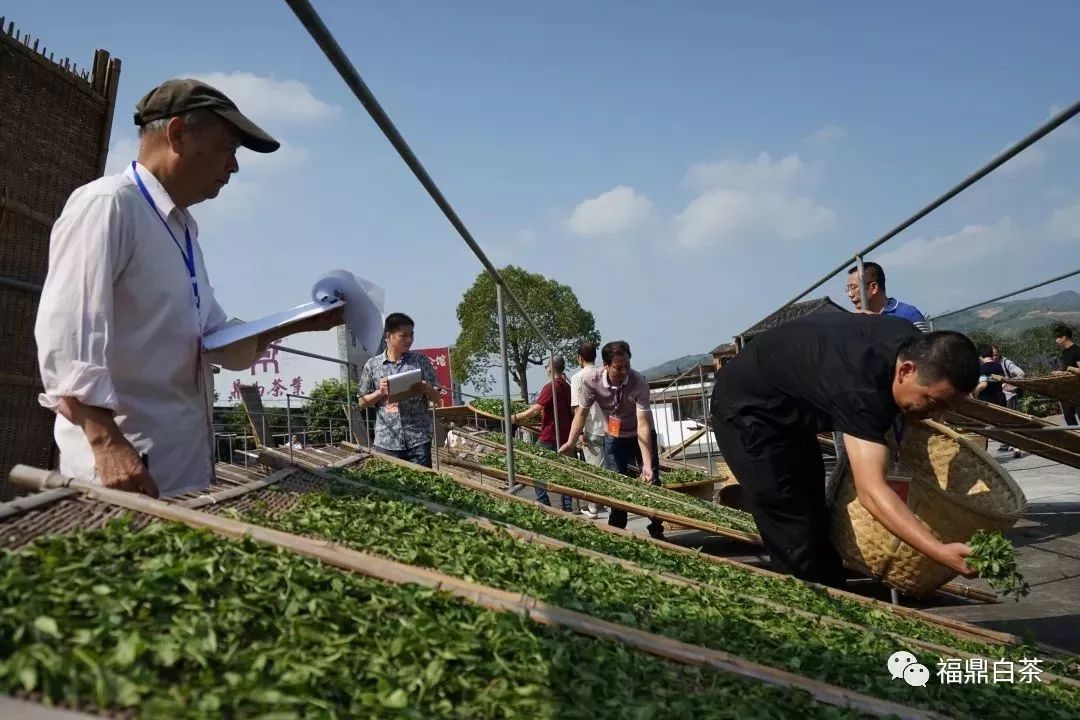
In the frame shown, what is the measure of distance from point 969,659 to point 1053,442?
14.0 ft

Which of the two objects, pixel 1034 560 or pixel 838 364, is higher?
pixel 838 364

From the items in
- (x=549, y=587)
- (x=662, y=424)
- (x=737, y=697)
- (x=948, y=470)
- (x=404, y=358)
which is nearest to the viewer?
→ (x=737, y=697)

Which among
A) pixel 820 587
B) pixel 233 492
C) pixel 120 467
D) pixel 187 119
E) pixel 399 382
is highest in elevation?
pixel 187 119

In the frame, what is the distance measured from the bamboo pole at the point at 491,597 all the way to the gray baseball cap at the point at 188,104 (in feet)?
3.65

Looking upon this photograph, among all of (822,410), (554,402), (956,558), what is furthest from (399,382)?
(554,402)

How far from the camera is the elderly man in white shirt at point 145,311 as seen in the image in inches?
85.7

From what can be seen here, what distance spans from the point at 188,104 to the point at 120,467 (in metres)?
1.09

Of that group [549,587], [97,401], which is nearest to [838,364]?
[549,587]

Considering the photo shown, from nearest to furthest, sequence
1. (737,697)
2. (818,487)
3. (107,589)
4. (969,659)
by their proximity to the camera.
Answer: (107,589)
(737,697)
(969,659)
(818,487)

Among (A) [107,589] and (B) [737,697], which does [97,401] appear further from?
(B) [737,697]

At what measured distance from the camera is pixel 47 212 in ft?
12.6

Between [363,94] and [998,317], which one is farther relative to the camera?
[998,317]

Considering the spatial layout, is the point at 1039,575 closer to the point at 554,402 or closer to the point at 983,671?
the point at 983,671

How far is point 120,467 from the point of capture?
87.7 inches
